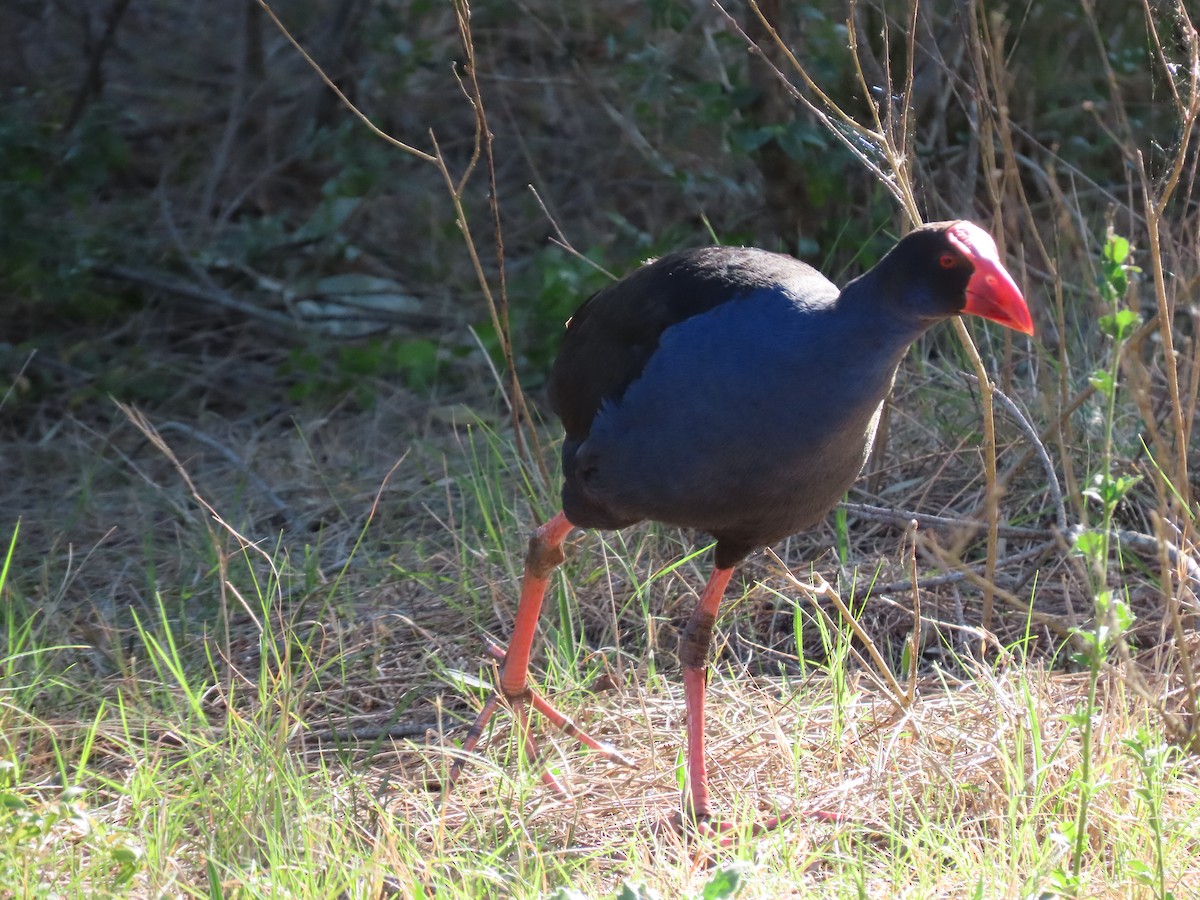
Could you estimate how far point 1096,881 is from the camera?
201 centimetres

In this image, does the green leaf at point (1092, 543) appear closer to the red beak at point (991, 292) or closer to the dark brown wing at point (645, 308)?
the red beak at point (991, 292)

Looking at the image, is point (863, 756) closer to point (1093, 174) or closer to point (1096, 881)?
point (1096, 881)

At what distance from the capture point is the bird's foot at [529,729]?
2.58 m

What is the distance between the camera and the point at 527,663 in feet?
9.41

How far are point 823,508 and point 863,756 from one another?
1.59 ft

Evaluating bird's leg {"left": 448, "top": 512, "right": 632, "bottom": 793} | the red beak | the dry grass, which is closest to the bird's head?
the red beak

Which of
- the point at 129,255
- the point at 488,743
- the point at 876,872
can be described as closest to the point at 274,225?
the point at 129,255

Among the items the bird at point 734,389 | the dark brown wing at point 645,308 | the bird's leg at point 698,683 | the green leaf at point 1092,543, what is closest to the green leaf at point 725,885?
the green leaf at point 1092,543

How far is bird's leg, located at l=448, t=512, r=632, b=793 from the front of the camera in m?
2.68

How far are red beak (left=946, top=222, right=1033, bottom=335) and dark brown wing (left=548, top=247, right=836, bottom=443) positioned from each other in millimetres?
309

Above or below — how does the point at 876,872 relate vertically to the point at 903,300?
below

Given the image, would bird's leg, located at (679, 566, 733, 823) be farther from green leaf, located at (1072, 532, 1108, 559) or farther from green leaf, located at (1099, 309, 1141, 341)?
green leaf, located at (1099, 309, 1141, 341)

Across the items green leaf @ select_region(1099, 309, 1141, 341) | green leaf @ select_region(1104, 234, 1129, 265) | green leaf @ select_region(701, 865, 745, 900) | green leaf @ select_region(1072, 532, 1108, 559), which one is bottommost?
green leaf @ select_region(701, 865, 745, 900)

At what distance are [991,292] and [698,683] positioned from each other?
38.4 inches
